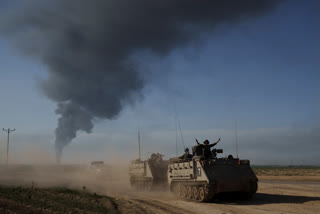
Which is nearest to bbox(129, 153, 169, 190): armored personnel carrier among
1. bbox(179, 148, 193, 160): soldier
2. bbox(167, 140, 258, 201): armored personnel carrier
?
bbox(179, 148, 193, 160): soldier

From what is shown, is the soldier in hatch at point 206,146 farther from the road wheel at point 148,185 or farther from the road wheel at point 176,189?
the road wheel at point 148,185

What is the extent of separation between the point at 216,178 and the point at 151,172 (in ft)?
31.3

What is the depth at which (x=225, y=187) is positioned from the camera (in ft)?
54.2

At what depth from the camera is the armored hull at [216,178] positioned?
16422mm

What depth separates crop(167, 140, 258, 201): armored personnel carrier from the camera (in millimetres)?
16469

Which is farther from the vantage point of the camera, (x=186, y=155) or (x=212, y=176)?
(x=186, y=155)

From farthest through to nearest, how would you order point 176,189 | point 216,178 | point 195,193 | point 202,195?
point 176,189 → point 195,193 → point 202,195 → point 216,178

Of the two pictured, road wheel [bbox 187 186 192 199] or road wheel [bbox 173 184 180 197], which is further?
road wheel [bbox 173 184 180 197]

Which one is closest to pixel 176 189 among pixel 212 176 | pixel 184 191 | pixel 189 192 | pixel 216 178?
pixel 184 191

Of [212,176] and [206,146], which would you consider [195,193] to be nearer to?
[212,176]

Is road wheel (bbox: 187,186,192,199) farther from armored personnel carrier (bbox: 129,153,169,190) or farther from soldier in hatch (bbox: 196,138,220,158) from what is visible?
armored personnel carrier (bbox: 129,153,169,190)

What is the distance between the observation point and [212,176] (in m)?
16.6

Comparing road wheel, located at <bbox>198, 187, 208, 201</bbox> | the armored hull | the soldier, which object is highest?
the soldier

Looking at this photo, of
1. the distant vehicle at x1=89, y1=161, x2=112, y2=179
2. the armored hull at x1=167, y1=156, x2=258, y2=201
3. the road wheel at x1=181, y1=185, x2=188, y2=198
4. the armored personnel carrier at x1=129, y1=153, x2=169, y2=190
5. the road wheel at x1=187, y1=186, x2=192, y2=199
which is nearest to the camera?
the armored hull at x1=167, y1=156, x2=258, y2=201
